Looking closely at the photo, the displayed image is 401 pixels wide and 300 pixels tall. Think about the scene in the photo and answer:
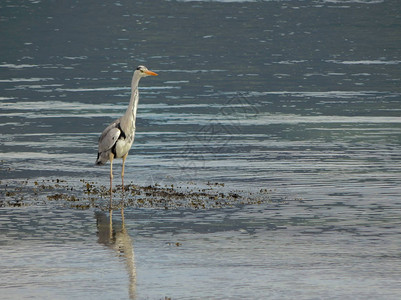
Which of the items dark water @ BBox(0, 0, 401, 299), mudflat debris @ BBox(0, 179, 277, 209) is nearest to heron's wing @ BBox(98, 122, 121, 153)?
mudflat debris @ BBox(0, 179, 277, 209)

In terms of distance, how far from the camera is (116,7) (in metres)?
92.1

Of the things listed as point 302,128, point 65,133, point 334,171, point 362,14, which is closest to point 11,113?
point 65,133

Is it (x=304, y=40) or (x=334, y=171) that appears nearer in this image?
(x=334, y=171)

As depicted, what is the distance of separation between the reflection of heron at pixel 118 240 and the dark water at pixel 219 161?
0.05 metres

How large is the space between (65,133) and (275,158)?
6867mm

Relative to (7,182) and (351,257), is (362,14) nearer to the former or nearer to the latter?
(7,182)

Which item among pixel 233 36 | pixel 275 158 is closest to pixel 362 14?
pixel 233 36

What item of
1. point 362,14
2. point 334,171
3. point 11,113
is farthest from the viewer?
point 362,14

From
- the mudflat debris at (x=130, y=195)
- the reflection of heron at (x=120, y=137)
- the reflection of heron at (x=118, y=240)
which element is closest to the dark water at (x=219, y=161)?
the reflection of heron at (x=118, y=240)

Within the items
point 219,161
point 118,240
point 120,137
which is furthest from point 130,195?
point 219,161

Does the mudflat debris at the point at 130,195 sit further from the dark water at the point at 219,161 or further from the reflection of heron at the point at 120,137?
the reflection of heron at the point at 120,137

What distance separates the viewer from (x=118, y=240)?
12.7 metres

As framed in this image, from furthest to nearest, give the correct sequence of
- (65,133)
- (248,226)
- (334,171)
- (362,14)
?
1. (362,14)
2. (65,133)
3. (334,171)
4. (248,226)

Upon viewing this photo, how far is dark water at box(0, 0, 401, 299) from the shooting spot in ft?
35.3
